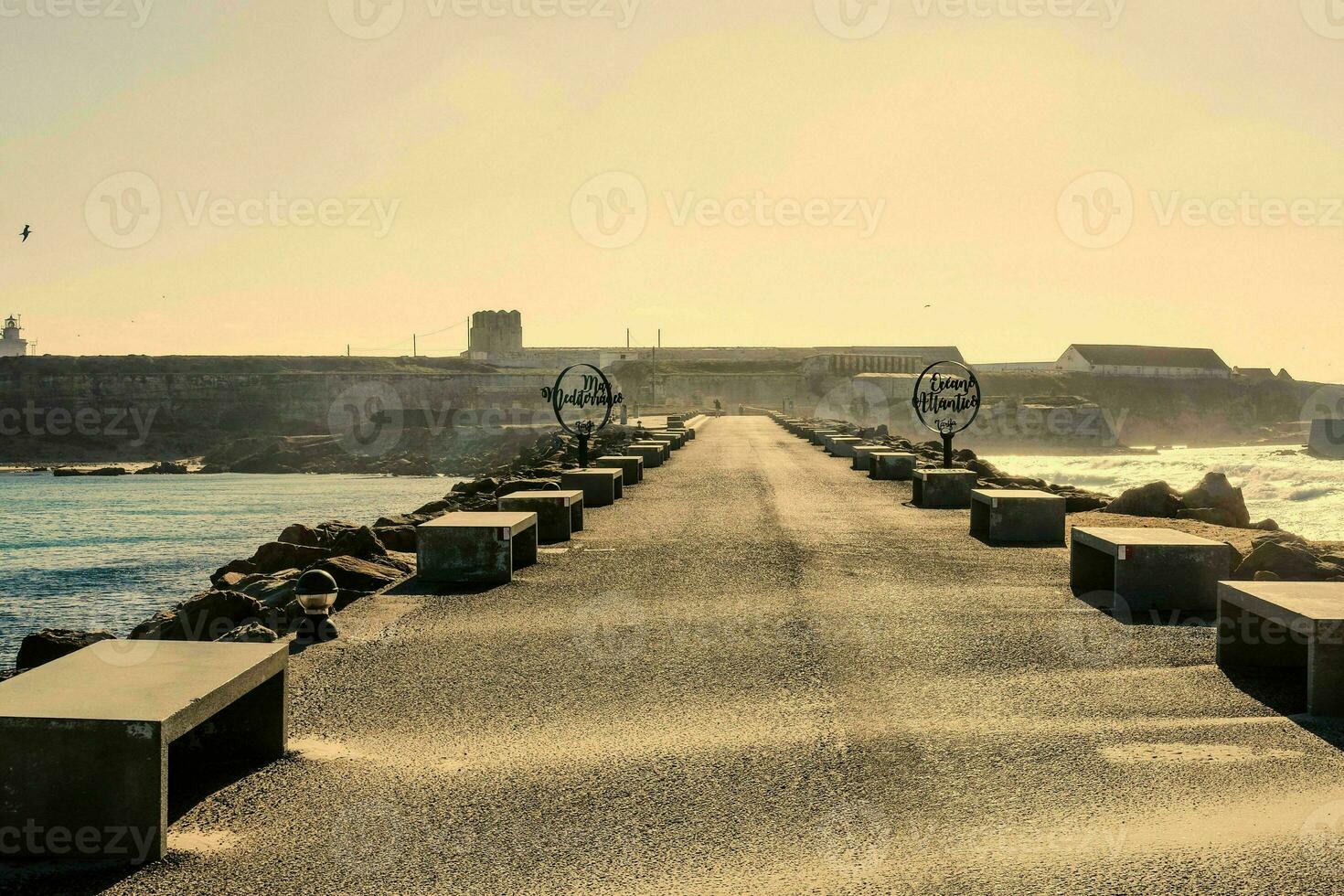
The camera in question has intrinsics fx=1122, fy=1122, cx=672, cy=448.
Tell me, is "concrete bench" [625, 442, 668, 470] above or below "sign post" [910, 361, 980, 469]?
below

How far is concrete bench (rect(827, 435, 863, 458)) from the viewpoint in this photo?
1322 inches

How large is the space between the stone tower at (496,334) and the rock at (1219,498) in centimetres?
15437

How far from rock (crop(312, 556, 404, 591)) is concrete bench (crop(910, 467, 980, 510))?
9.77m

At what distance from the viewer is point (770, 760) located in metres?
5.90

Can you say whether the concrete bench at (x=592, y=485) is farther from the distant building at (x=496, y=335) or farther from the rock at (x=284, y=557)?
the distant building at (x=496, y=335)

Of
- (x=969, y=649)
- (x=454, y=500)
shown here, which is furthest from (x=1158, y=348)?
(x=969, y=649)

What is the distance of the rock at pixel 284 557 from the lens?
1816cm

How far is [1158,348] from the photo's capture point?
548 ft

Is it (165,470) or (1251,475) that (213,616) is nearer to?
(1251,475)

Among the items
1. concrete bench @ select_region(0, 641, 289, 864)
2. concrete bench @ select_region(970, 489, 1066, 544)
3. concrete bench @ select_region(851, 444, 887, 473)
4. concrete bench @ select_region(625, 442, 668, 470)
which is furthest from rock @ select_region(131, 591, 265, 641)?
concrete bench @ select_region(851, 444, 887, 473)

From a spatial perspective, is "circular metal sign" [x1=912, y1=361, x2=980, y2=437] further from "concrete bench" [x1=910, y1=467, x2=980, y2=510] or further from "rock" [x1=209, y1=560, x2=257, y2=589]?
"rock" [x1=209, y1=560, x2=257, y2=589]

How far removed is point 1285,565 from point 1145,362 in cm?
16412

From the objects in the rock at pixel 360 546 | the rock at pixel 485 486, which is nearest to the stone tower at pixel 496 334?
the rock at pixel 485 486

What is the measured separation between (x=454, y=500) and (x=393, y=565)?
10.7 metres
